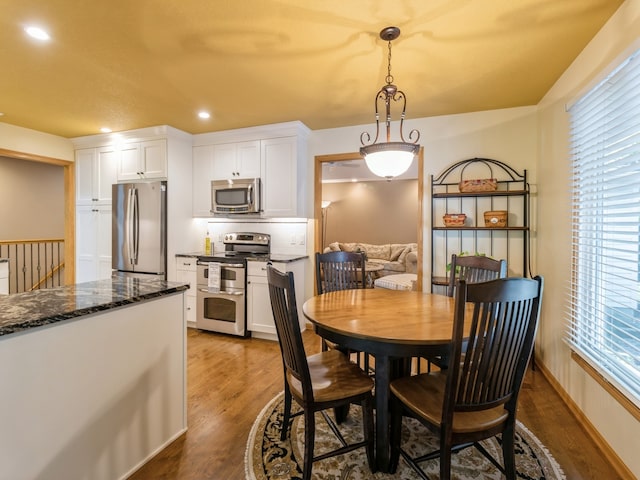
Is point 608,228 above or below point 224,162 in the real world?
below

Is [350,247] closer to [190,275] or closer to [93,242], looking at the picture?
[190,275]

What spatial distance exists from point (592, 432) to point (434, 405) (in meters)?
1.30

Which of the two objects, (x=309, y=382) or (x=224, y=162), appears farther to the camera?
(x=224, y=162)

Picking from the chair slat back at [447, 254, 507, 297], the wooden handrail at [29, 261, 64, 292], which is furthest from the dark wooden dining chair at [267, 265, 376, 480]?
the wooden handrail at [29, 261, 64, 292]

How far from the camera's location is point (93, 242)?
455 centimetres

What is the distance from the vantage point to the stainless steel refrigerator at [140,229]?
3992 mm

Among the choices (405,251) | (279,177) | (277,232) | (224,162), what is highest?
(224,162)

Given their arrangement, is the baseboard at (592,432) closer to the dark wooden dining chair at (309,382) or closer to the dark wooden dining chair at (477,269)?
the dark wooden dining chair at (477,269)

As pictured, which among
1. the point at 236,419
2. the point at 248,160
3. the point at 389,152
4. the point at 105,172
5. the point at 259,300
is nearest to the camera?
the point at 389,152

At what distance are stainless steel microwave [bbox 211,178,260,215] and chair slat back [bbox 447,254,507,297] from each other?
91.9 inches

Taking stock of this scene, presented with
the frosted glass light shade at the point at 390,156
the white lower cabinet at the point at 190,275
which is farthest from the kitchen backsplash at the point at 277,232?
the frosted glass light shade at the point at 390,156

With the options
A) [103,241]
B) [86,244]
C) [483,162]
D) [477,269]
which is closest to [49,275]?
[86,244]

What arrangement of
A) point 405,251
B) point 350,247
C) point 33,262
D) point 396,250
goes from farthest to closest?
1. point 350,247
2. point 396,250
3. point 405,251
4. point 33,262

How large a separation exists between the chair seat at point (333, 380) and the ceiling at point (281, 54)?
198 cm
